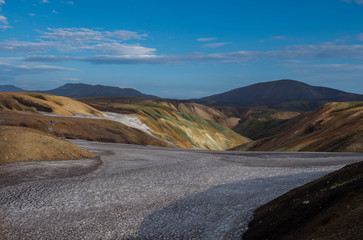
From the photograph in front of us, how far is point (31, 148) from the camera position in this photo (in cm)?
2900

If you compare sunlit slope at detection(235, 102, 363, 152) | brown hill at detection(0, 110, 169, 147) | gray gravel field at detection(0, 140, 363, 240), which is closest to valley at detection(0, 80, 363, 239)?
gray gravel field at detection(0, 140, 363, 240)

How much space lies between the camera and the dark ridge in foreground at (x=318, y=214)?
889 cm

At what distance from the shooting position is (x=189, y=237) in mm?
13117

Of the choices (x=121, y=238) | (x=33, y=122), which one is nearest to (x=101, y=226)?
(x=121, y=238)

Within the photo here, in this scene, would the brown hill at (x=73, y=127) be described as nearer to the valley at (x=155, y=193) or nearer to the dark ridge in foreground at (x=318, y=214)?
the valley at (x=155, y=193)

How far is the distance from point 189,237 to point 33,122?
4286 cm

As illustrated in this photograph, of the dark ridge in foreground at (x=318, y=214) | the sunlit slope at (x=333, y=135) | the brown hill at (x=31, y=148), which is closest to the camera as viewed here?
the dark ridge in foreground at (x=318, y=214)

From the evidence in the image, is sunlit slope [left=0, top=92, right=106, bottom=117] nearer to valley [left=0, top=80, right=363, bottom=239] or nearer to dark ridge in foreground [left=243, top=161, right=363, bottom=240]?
valley [left=0, top=80, right=363, bottom=239]

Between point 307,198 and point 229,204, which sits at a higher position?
point 307,198

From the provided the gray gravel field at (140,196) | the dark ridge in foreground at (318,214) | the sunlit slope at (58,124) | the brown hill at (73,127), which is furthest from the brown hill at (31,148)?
the dark ridge in foreground at (318,214)

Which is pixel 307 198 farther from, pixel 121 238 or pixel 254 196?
pixel 121 238

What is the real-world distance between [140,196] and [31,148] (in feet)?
51.7

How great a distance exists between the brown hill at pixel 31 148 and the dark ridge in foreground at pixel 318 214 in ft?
72.7

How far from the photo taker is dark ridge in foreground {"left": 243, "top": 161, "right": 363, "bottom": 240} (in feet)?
29.2
